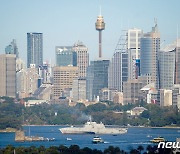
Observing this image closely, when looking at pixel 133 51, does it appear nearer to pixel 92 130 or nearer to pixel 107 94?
pixel 107 94

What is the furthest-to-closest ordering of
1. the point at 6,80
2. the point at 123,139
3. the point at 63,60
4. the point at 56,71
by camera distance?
the point at 63,60 < the point at 56,71 < the point at 6,80 < the point at 123,139

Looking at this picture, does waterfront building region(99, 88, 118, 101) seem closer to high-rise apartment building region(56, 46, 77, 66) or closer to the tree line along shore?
the tree line along shore

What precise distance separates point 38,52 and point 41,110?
3255 cm

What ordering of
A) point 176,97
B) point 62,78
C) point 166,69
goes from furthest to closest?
point 62,78 → point 166,69 → point 176,97

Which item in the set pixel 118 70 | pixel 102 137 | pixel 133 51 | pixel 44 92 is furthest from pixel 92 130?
pixel 133 51

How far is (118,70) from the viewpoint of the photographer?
76938mm

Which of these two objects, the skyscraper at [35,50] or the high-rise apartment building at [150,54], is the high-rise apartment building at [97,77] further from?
the skyscraper at [35,50]

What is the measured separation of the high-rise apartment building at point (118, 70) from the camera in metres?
75.6

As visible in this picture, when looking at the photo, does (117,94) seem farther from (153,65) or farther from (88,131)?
(88,131)

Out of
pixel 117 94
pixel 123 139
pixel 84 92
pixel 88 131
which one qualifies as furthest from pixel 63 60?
pixel 123 139

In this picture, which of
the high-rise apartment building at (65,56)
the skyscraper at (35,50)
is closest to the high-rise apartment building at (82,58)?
the high-rise apartment building at (65,56)

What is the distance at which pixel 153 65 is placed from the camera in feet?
247

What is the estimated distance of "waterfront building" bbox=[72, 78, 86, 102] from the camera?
75.6 metres

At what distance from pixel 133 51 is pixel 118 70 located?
4223 millimetres
